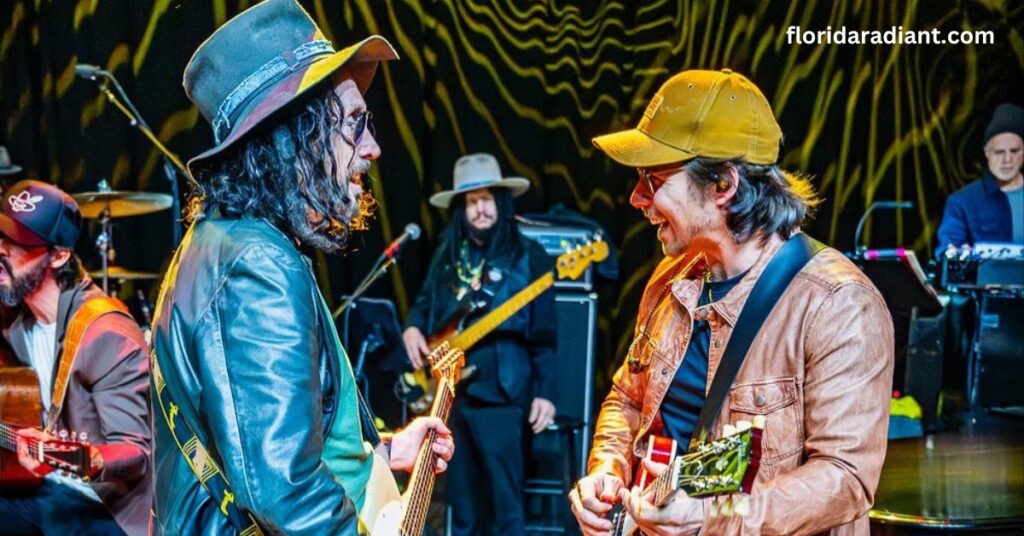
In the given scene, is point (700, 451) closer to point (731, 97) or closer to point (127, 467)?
point (731, 97)

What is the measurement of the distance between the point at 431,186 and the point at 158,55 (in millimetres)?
1945

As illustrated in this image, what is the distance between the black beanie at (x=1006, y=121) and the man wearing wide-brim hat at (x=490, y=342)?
4.11 metres

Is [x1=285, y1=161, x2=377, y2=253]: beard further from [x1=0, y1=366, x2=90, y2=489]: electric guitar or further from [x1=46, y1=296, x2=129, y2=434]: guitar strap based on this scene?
[x1=0, y1=366, x2=90, y2=489]: electric guitar

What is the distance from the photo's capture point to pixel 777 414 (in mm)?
2553

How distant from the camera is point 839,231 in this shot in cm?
830

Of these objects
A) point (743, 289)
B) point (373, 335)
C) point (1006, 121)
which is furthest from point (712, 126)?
point (1006, 121)

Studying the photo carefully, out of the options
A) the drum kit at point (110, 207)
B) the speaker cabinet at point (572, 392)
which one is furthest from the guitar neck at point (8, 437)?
the speaker cabinet at point (572, 392)

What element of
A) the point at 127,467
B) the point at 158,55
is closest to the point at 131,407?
the point at 127,467

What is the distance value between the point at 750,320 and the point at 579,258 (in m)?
4.07

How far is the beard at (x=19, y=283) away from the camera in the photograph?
447 centimetres

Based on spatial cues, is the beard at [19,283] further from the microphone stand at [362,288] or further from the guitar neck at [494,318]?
the guitar neck at [494,318]

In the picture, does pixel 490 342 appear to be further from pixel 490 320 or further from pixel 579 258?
pixel 579 258

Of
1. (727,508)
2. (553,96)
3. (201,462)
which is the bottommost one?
(727,508)

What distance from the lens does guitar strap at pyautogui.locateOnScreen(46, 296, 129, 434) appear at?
4.15 metres
